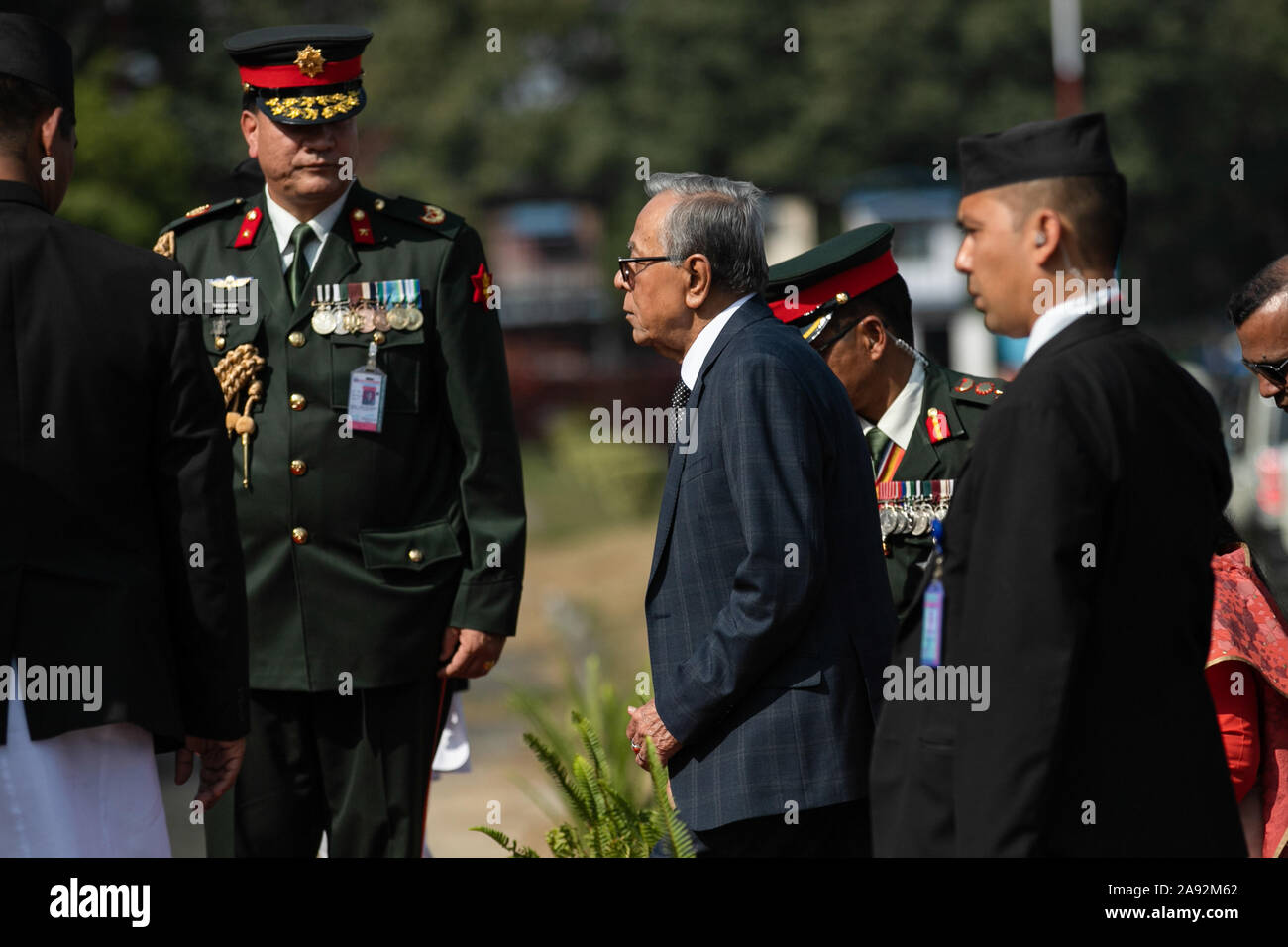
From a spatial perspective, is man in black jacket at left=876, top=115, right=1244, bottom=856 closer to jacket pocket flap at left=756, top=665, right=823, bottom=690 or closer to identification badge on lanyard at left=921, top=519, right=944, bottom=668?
identification badge on lanyard at left=921, top=519, right=944, bottom=668

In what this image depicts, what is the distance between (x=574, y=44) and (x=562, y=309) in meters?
8.06

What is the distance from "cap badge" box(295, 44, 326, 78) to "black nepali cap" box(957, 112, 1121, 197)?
7.22 feet

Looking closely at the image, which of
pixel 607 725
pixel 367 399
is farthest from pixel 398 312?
pixel 607 725

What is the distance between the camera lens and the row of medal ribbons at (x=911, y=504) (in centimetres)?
407

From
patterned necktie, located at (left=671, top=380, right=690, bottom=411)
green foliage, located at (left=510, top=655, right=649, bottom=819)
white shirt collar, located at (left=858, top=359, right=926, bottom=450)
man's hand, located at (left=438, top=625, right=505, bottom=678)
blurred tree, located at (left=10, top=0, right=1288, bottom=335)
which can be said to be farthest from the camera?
blurred tree, located at (left=10, top=0, right=1288, bottom=335)

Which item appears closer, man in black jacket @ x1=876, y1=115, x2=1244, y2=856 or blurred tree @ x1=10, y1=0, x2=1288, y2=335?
man in black jacket @ x1=876, y1=115, x2=1244, y2=856

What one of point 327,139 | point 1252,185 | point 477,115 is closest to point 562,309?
point 477,115

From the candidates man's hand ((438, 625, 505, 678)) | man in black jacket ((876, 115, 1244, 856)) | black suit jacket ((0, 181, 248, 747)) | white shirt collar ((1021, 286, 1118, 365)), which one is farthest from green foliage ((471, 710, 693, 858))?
white shirt collar ((1021, 286, 1118, 365))

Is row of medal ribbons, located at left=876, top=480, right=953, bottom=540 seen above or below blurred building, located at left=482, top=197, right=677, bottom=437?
below

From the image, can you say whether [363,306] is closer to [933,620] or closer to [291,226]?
[291,226]

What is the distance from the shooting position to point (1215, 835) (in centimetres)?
262

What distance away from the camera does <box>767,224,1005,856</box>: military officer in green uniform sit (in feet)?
13.5
